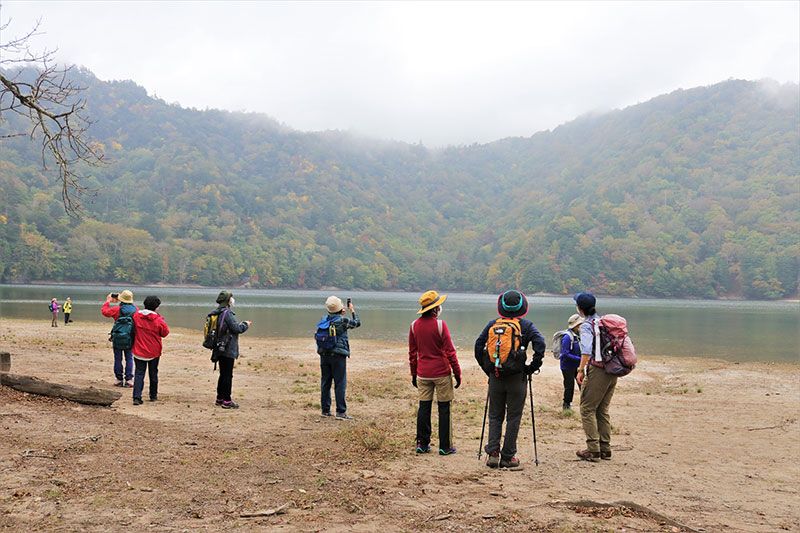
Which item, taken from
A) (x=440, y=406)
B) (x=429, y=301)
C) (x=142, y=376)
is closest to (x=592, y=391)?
(x=440, y=406)

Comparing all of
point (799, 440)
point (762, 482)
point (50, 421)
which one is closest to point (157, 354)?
point (50, 421)

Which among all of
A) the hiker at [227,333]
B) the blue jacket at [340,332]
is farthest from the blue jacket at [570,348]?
the hiker at [227,333]

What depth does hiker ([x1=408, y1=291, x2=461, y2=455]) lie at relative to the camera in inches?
294

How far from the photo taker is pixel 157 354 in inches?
416

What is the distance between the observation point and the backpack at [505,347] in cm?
672

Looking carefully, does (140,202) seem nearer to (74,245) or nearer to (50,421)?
(74,245)

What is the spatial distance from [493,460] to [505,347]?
1384mm

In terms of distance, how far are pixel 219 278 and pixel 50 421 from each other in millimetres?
148209

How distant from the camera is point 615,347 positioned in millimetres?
7406

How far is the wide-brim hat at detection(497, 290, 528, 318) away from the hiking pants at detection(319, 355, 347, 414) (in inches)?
144

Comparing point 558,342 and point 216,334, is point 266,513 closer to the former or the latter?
point 216,334

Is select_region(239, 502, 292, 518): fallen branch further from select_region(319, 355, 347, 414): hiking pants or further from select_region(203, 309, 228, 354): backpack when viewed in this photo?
select_region(203, 309, 228, 354): backpack

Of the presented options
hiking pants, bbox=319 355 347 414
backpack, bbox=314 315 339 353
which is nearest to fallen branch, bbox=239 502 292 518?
backpack, bbox=314 315 339 353

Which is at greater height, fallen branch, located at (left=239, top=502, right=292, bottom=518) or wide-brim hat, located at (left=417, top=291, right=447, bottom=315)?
wide-brim hat, located at (left=417, top=291, right=447, bottom=315)
